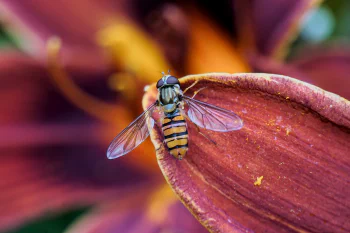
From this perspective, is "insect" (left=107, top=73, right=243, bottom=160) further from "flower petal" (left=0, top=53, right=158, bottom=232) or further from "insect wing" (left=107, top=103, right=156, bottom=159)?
"flower petal" (left=0, top=53, right=158, bottom=232)

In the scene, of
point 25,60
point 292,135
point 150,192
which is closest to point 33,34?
point 25,60

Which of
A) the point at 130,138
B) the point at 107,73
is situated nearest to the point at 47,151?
the point at 107,73

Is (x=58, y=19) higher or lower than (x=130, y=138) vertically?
higher

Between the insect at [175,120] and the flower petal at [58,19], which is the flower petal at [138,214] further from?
the flower petal at [58,19]

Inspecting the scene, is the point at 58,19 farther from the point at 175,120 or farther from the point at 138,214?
the point at 175,120

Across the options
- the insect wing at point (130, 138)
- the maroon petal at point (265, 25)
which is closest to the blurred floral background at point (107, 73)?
the maroon petal at point (265, 25)

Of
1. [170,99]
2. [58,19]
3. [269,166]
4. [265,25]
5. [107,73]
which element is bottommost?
[269,166]
